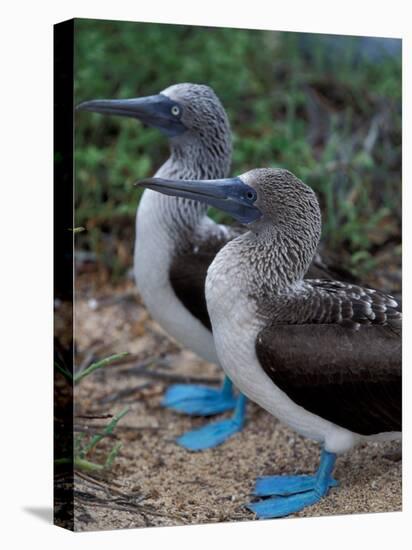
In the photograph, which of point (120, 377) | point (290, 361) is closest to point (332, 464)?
point (290, 361)

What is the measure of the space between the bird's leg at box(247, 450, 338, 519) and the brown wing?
1.07 feet

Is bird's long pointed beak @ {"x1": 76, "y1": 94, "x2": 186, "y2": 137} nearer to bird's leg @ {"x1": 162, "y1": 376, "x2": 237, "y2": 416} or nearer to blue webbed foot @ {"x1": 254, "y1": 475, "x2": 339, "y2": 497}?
bird's leg @ {"x1": 162, "y1": 376, "x2": 237, "y2": 416}

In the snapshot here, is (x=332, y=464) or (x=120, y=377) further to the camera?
(x=120, y=377)

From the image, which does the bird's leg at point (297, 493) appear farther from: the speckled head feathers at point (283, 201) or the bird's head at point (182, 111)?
the bird's head at point (182, 111)

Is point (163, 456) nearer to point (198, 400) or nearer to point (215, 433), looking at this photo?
point (215, 433)

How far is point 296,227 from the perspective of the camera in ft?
A: 15.2

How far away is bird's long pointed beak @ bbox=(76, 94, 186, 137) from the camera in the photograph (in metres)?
5.16

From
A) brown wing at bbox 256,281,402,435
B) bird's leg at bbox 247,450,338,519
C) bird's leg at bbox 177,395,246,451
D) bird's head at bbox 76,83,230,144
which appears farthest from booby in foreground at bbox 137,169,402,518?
bird's leg at bbox 177,395,246,451

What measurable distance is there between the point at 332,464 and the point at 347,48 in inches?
156

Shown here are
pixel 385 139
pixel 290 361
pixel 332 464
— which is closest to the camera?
pixel 290 361

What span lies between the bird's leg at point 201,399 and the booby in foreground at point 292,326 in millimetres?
1488

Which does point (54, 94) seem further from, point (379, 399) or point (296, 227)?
point (379, 399)

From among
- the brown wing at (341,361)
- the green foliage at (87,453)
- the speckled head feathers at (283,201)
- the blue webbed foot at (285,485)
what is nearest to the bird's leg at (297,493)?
the blue webbed foot at (285,485)

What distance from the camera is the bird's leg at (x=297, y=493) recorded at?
4883 mm
